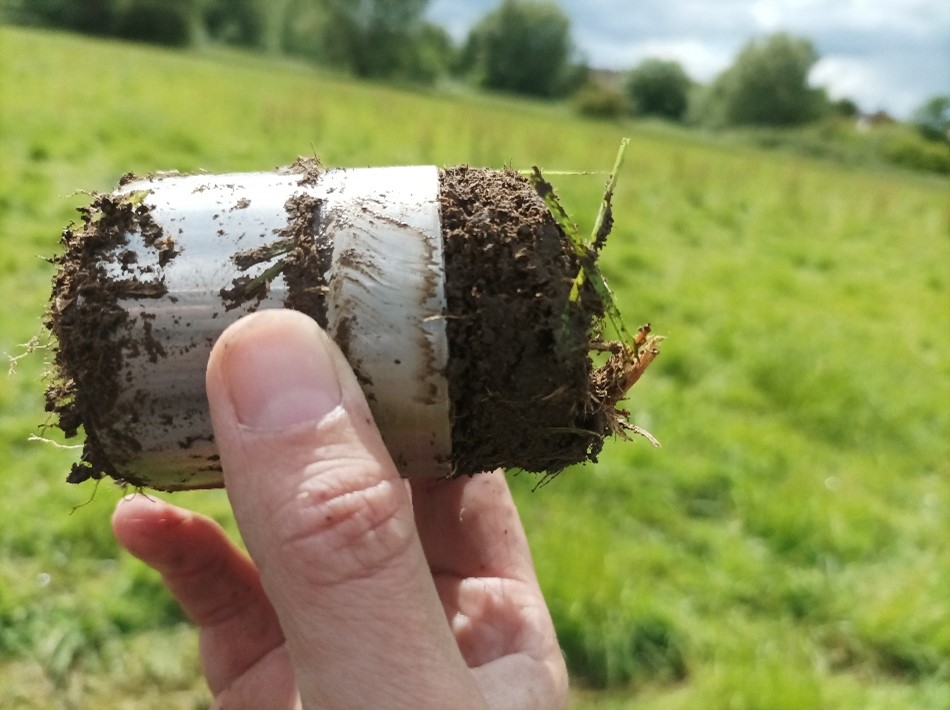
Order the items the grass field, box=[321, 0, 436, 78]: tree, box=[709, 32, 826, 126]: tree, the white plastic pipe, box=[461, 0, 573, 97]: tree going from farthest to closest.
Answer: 1. box=[461, 0, 573, 97]: tree
2. box=[321, 0, 436, 78]: tree
3. box=[709, 32, 826, 126]: tree
4. the grass field
5. the white plastic pipe

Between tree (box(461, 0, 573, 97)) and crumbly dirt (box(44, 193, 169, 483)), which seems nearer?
crumbly dirt (box(44, 193, 169, 483))

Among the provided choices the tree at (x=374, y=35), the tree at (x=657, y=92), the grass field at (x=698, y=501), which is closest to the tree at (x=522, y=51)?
the tree at (x=374, y=35)

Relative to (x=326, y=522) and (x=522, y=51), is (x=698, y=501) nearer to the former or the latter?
(x=326, y=522)

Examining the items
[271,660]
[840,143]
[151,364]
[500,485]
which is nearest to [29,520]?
[271,660]

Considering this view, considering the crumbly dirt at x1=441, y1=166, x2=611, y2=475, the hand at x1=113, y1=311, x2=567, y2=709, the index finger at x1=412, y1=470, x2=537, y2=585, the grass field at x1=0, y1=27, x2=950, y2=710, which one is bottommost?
the grass field at x1=0, y1=27, x2=950, y2=710

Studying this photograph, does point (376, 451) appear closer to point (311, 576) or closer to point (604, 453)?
point (311, 576)

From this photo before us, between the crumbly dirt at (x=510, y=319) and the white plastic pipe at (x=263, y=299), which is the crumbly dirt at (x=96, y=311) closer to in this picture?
the white plastic pipe at (x=263, y=299)

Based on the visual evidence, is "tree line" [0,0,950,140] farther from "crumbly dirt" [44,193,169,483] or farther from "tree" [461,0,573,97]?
"crumbly dirt" [44,193,169,483]

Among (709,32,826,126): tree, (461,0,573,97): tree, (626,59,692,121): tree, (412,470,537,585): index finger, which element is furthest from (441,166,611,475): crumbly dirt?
(461,0,573,97): tree

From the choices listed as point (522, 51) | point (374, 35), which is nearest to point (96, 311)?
point (374, 35)
